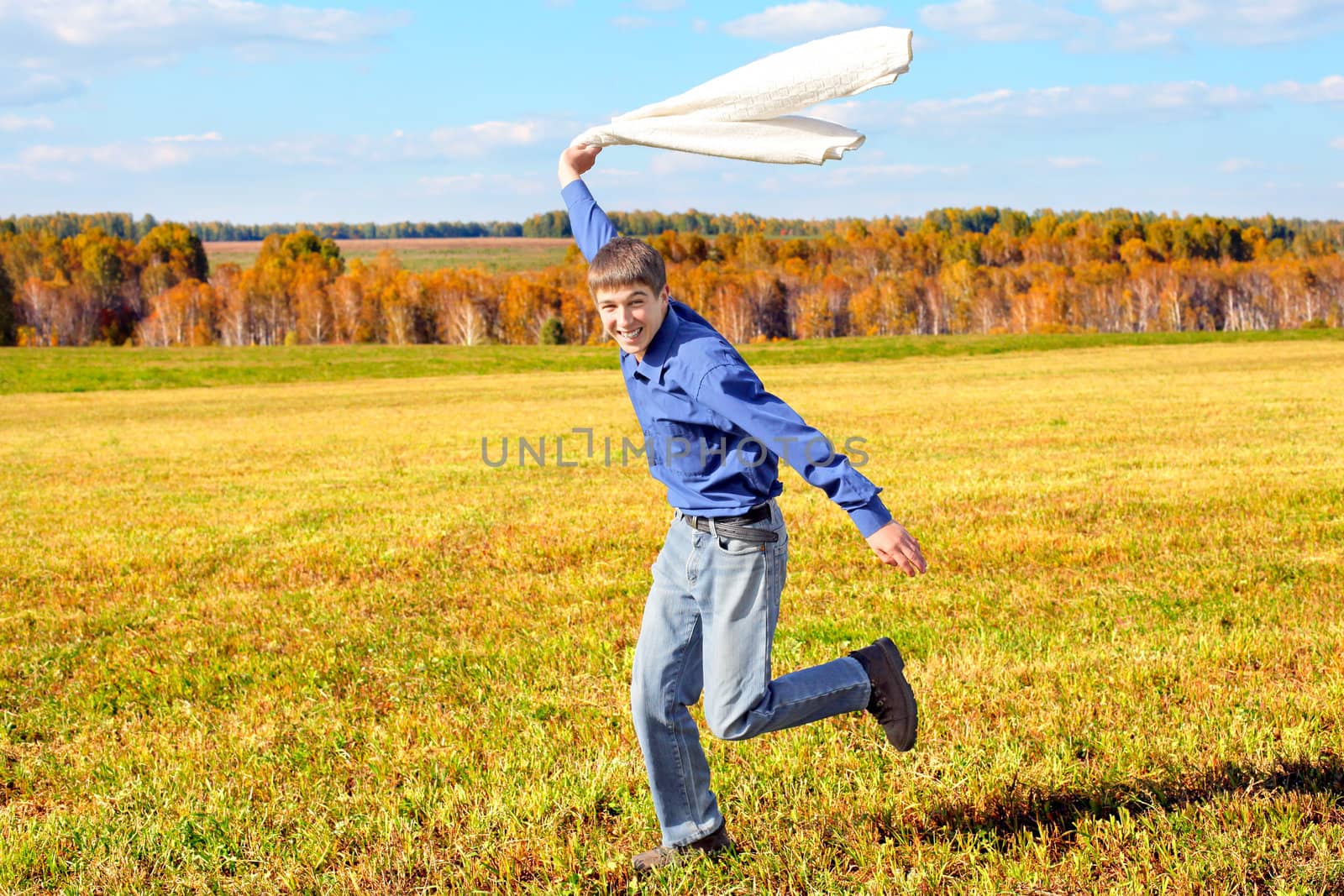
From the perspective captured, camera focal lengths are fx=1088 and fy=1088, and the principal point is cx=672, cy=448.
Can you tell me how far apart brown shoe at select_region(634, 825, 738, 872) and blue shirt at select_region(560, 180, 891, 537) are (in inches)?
47.5

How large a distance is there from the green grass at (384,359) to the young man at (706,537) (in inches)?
2011

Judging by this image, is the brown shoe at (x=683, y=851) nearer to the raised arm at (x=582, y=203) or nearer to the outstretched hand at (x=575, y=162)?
the raised arm at (x=582, y=203)

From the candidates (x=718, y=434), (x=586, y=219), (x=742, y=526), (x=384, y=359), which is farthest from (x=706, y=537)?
(x=384, y=359)

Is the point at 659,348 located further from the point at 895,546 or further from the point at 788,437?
the point at 895,546

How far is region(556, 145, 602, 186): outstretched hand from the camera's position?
15.0 ft

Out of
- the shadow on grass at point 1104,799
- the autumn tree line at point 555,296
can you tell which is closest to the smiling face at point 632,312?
the shadow on grass at point 1104,799

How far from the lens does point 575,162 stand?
460cm

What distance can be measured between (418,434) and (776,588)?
67.1ft

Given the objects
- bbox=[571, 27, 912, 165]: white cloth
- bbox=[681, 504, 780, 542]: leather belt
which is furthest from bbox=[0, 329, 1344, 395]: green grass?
bbox=[681, 504, 780, 542]: leather belt

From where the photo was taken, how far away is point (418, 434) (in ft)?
76.6

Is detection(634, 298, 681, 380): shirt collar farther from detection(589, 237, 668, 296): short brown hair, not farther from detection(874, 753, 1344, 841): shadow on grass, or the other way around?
detection(874, 753, 1344, 841): shadow on grass

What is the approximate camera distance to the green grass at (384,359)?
172ft

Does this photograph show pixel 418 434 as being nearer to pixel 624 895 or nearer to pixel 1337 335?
pixel 624 895

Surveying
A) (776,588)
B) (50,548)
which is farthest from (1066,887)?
(50,548)
